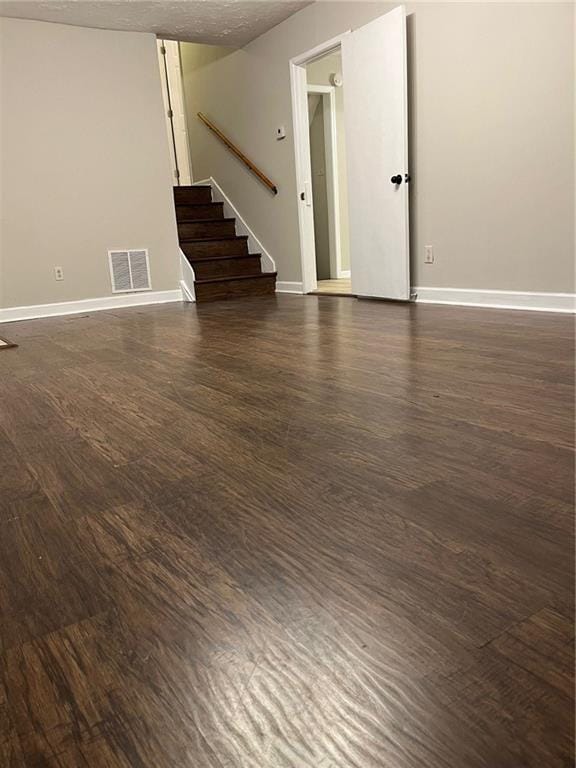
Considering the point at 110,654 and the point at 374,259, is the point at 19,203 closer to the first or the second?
the point at 374,259

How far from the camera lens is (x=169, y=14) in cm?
440

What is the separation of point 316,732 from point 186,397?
1.39 meters

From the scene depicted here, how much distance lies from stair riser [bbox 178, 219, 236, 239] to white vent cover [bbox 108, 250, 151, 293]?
771mm

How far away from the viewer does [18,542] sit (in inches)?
38.9

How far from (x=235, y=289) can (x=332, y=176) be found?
7.27ft

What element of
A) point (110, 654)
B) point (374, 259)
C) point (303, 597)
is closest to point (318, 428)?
point (303, 597)

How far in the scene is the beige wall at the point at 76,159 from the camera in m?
4.40

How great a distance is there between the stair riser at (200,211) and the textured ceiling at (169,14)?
1.59 meters

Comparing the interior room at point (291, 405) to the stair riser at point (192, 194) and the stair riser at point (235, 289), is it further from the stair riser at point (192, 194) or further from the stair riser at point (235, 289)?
the stair riser at point (192, 194)

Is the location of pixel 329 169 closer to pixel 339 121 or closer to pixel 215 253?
pixel 339 121

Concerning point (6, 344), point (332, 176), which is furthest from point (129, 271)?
point (332, 176)

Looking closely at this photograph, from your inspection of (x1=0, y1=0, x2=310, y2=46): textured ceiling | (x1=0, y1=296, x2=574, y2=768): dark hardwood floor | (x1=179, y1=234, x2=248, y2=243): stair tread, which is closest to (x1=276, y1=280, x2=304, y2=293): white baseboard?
(x1=179, y1=234, x2=248, y2=243): stair tread

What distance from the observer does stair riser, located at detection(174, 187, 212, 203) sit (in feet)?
20.1

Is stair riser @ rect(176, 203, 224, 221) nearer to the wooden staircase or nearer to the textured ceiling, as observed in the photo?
the wooden staircase
